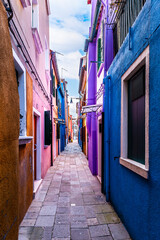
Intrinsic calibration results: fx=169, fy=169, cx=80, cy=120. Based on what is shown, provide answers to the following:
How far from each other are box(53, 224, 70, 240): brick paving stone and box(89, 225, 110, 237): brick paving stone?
1.48 feet

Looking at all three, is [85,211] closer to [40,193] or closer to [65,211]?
[65,211]

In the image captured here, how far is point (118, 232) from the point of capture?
3172 mm

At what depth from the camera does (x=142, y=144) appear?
9.32ft

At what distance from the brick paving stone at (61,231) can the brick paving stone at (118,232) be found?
0.84 meters

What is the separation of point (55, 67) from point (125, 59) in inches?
346

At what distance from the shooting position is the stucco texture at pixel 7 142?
5.31ft

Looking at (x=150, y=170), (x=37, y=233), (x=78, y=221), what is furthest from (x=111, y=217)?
(x=150, y=170)

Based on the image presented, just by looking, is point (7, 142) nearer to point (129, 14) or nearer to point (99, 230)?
point (99, 230)

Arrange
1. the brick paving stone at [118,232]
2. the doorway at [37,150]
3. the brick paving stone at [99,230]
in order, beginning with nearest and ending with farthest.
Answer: the brick paving stone at [118,232] < the brick paving stone at [99,230] < the doorway at [37,150]

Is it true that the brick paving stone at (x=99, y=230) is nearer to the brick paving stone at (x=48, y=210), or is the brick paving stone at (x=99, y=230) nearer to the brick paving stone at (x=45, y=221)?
the brick paving stone at (x=45, y=221)

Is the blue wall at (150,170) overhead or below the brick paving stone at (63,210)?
overhead

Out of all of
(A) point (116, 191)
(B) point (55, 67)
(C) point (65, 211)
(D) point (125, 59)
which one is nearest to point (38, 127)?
(C) point (65, 211)

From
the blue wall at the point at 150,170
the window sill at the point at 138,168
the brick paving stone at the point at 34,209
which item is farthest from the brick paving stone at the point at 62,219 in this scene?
the window sill at the point at 138,168

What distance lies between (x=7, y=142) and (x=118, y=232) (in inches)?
109
